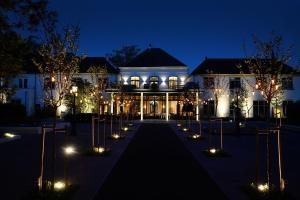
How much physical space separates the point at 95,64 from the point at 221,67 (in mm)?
17851

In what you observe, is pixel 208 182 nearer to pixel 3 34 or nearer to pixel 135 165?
pixel 135 165

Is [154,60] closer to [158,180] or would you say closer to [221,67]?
[221,67]

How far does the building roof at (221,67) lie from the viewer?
4872cm

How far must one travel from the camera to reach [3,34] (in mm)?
7805

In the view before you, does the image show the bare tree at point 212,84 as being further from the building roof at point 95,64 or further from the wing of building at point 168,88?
the building roof at point 95,64

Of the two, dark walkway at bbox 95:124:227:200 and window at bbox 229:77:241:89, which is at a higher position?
window at bbox 229:77:241:89

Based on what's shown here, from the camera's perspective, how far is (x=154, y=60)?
2042 inches

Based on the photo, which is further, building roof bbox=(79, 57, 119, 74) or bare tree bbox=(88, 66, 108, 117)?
building roof bbox=(79, 57, 119, 74)

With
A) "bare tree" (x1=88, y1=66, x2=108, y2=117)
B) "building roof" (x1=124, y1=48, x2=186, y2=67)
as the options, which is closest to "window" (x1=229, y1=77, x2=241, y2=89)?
"building roof" (x1=124, y1=48, x2=186, y2=67)

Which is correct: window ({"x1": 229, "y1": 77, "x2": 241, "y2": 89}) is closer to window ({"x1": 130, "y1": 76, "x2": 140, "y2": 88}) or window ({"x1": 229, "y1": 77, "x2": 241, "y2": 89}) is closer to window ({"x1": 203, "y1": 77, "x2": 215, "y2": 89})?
window ({"x1": 203, "y1": 77, "x2": 215, "y2": 89})

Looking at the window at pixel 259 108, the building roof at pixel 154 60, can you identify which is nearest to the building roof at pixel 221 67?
the building roof at pixel 154 60

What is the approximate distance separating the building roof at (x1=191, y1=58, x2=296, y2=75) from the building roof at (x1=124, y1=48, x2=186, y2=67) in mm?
2938

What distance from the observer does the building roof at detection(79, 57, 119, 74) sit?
51.2 meters

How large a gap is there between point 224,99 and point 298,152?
33.9 m
